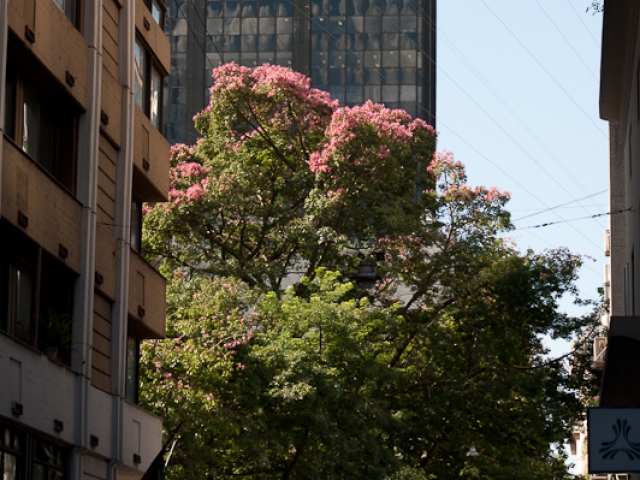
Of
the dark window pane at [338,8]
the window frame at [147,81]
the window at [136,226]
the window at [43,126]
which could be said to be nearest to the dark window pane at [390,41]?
the dark window pane at [338,8]

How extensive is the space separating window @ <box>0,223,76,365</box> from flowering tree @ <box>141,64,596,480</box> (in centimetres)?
870

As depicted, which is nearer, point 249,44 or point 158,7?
point 158,7

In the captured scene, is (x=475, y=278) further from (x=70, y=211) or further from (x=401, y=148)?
(x=70, y=211)

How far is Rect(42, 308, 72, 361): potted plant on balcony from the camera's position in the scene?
18.2 m

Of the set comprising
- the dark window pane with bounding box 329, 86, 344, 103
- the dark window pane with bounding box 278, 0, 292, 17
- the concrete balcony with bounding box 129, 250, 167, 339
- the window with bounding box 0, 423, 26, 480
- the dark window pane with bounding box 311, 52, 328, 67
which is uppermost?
the dark window pane with bounding box 278, 0, 292, 17

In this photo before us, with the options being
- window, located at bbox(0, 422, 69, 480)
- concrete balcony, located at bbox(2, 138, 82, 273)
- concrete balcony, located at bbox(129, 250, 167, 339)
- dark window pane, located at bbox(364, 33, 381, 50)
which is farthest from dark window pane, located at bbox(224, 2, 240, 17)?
window, located at bbox(0, 422, 69, 480)

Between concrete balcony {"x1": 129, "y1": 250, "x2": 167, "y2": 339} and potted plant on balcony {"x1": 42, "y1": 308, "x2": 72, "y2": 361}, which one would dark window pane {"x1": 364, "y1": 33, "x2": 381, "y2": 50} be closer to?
concrete balcony {"x1": 129, "y1": 250, "x2": 167, "y2": 339}

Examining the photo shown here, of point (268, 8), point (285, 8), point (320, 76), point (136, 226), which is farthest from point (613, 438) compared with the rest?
point (268, 8)

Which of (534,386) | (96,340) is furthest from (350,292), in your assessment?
(96,340)

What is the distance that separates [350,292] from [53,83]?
16.9 metres

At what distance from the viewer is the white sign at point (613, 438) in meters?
14.7

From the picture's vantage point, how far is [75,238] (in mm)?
19328

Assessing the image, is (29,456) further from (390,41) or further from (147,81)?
(390,41)

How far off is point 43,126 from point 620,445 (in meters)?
9.20
